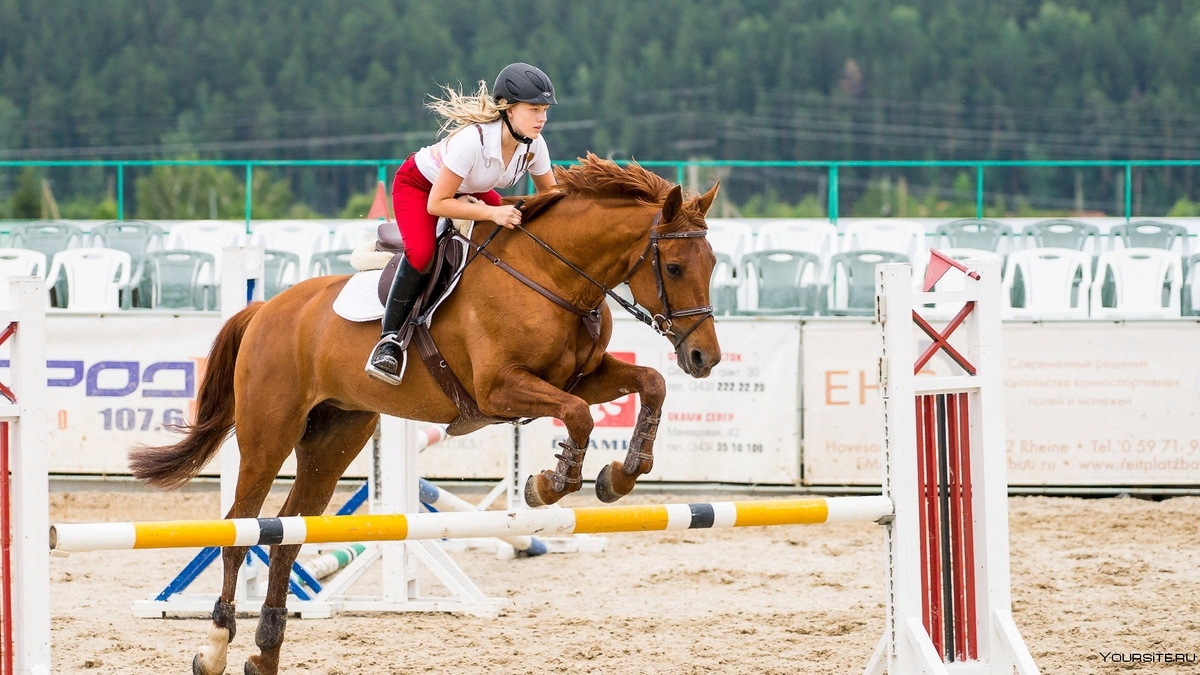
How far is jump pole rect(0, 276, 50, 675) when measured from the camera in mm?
3678

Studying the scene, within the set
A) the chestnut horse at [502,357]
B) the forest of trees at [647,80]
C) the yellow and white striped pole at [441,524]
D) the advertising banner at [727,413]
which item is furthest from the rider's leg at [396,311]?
the forest of trees at [647,80]

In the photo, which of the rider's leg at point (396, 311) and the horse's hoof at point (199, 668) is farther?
the horse's hoof at point (199, 668)

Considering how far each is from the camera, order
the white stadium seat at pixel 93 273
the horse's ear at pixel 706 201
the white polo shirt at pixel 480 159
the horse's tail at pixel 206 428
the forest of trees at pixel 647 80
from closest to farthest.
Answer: the horse's ear at pixel 706 201 → the white polo shirt at pixel 480 159 → the horse's tail at pixel 206 428 → the white stadium seat at pixel 93 273 → the forest of trees at pixel 647 80

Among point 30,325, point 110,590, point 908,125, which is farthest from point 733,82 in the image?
point 30,325

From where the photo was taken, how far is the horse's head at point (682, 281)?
4191 millimetres

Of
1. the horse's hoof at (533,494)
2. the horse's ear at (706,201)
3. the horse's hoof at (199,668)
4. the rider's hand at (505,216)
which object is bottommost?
the horse's hoof at (199,668)

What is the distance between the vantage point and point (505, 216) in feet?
14.8

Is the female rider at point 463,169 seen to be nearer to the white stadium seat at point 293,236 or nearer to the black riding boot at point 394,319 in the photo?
the black riding boot at point 394,319

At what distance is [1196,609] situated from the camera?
6113mm

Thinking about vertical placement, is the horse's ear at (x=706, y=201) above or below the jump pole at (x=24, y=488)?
above

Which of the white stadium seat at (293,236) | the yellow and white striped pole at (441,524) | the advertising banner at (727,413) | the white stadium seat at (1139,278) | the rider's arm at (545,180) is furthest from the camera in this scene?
the white stadium seat at (293,236)

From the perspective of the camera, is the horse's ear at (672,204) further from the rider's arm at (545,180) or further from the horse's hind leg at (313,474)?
the horse's hind leg at (313,474)

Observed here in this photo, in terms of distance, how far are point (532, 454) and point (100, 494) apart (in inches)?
122

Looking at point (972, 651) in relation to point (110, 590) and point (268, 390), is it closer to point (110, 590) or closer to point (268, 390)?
point (268, 390)
